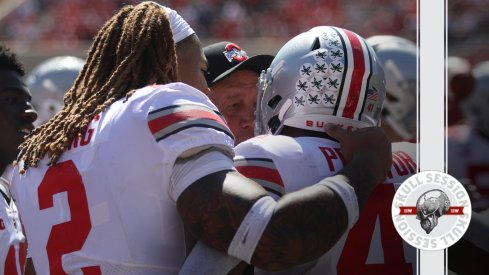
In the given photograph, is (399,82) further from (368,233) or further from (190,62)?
(368,233)

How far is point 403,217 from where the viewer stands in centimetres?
171

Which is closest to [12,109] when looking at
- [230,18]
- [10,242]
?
[10,242]

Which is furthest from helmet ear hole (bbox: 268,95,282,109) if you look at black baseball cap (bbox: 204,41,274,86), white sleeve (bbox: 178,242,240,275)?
black baseball cap (bbox: 204,41,274,86)

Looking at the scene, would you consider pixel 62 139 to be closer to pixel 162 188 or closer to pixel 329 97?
pixel 162 188

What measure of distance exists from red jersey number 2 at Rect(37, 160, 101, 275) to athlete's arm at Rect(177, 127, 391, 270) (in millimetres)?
208

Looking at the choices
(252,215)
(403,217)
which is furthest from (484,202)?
(252,215)

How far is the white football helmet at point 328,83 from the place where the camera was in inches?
75.0

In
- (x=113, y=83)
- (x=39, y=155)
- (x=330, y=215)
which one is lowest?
(x=330, y=215)

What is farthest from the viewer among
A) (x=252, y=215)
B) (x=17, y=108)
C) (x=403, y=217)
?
(x=17, y=108)

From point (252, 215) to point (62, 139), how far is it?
43 cm

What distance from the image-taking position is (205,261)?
5.21ft

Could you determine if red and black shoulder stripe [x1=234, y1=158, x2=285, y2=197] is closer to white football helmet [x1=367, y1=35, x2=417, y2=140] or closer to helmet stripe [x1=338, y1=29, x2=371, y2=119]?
helmet stripe [x1=338, y1=29, x2=371, y2=119]

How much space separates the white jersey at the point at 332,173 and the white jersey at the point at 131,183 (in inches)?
5.4

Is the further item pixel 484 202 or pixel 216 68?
pixel 216 68
